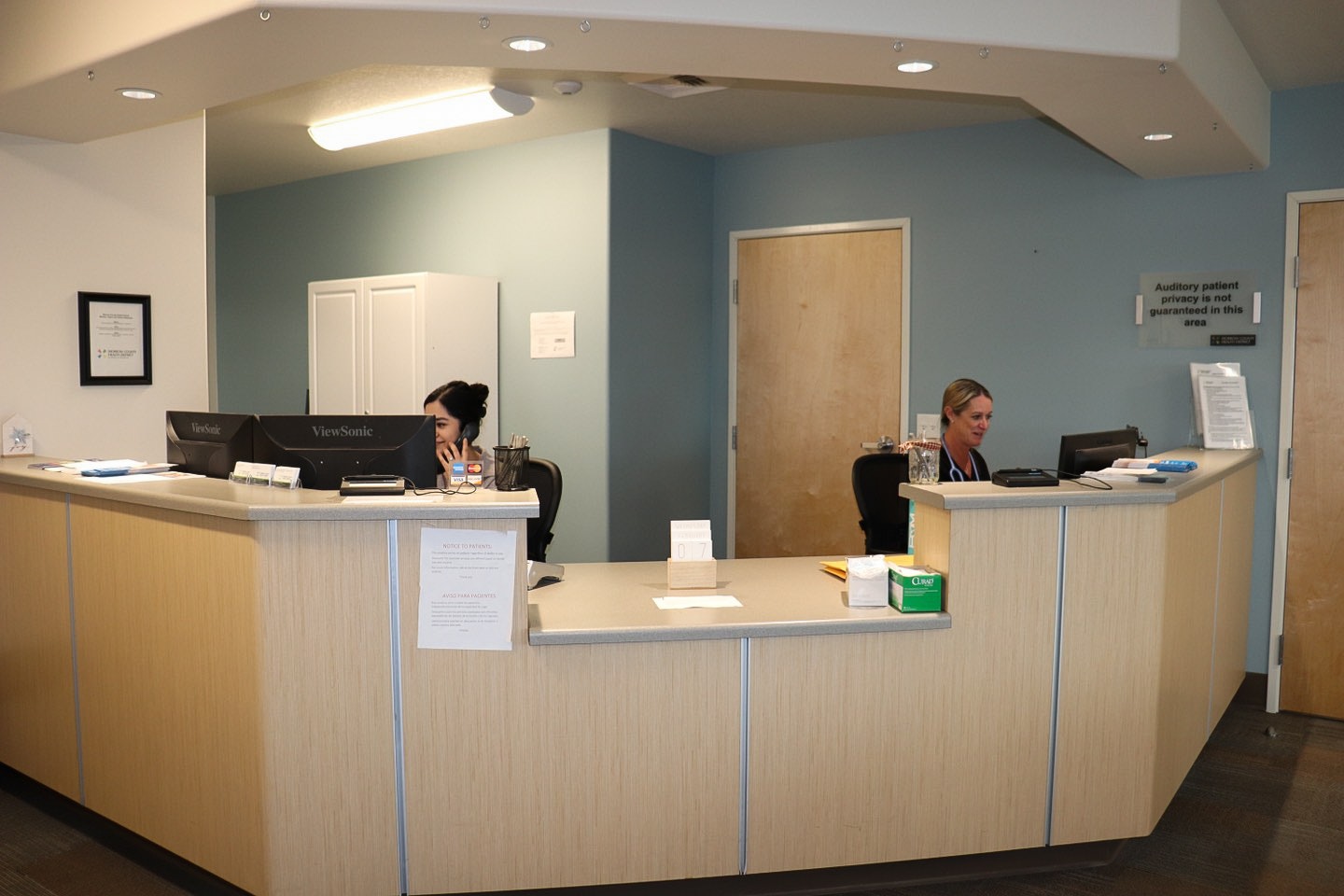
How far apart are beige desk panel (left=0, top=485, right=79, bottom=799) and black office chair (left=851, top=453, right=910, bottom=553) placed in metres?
2.77

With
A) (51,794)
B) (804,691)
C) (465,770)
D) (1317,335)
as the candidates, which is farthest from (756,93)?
(51,794)

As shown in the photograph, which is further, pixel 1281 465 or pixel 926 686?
pixel 1281 465

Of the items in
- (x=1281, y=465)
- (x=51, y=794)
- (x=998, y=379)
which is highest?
(x=998, y=379)

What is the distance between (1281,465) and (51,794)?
4.85 meters

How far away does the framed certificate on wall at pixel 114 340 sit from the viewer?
13.5 ft

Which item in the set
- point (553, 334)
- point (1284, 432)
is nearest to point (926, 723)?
point (1284, 432)

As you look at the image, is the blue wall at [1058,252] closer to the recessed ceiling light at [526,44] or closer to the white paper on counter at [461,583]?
the recessed ceiling light at [526,44]

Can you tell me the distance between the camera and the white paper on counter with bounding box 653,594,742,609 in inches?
115

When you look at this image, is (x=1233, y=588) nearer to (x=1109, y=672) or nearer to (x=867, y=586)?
(x=1109, y=672)

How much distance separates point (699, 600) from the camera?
9.80ft

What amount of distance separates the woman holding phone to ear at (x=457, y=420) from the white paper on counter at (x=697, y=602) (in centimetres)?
142

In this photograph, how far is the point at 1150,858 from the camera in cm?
318

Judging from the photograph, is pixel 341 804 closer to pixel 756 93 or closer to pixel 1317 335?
pixel 756 93

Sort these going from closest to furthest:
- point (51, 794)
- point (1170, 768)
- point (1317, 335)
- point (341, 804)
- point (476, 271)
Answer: point (341, 804)
point (1170, 768)
point (51, 794)
point (1317, 335)
point (476, 271)
